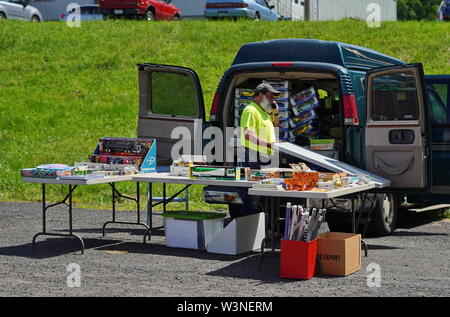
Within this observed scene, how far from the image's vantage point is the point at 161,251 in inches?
374

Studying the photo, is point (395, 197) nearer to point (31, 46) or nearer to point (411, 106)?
point (411, 106)

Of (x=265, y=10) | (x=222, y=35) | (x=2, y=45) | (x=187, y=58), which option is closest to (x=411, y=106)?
(x=187, y=58)

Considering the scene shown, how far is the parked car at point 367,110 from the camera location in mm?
9617

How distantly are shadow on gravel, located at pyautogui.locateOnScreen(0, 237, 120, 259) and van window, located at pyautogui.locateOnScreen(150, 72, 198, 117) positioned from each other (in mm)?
1851

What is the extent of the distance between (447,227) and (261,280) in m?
4.33

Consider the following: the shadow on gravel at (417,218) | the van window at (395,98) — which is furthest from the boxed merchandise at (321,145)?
the shadow on gravel at (417,218)

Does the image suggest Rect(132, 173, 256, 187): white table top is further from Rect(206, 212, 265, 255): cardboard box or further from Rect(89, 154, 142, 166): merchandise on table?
Rect(206, 212, 265, 255): cardboard box

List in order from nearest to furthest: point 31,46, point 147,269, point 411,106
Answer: point 147,269 < point 411,106 < point 31,46

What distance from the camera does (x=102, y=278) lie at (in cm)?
791

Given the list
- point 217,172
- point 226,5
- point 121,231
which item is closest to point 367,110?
point 217,172

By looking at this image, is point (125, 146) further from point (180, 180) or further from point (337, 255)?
point (337, 255)

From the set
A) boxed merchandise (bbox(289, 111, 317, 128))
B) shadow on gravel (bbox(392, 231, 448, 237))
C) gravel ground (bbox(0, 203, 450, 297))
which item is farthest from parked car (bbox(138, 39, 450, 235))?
gravel ground (bbox(0, 203, 450, 297))

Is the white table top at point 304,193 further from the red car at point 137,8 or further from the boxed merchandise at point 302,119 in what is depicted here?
the red car at point 137,8

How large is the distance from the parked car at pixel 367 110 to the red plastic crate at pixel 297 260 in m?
1.73
